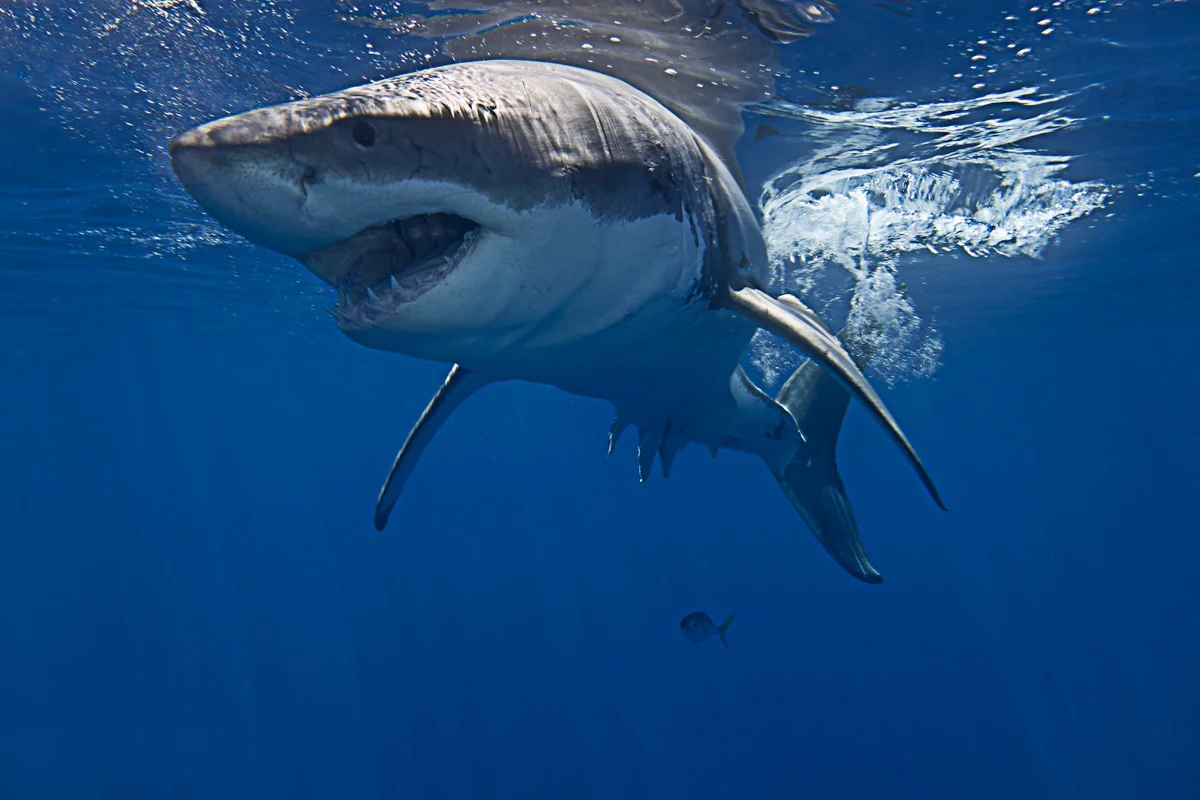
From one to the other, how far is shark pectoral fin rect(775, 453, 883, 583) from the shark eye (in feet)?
19.7

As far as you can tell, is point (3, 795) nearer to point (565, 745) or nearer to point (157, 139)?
point (565, 745)

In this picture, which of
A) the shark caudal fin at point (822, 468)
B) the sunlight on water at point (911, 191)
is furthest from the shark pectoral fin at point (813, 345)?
the sunlight on water at point (911, 191)

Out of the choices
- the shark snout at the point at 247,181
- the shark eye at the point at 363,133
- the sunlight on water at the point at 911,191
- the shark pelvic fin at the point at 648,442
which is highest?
the shark eye at the point at 363,133

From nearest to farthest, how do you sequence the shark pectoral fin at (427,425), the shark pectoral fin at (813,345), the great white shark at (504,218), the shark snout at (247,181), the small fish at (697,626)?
the shark snout at (247,181), the great white shark at (504,218), the shark pectoral fin at (813,345), the shark pectoral fin at (427,425), the small fish at (697,626)

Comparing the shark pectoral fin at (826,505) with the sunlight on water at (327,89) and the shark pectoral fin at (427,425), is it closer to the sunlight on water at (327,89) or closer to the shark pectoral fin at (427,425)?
the shark pectoral fin at (427,425)

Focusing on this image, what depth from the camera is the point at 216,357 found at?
38.5 meters

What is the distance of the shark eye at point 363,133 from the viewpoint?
2.12 metres

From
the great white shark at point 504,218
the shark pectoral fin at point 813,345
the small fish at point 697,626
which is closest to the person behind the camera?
the great white shark at point 504,218

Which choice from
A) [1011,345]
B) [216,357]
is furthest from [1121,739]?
[216,357]

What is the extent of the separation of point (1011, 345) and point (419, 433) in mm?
39052

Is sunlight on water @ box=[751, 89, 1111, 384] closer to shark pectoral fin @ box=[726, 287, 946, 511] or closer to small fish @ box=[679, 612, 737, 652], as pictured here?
shark pectoral fin @ box=[726, 287, 946, 511]

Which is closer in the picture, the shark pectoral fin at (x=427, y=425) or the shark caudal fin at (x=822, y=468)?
the shark pectoral fin at (x=427, y=425)

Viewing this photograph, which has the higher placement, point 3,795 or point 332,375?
point 332,375

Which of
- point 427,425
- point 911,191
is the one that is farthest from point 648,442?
point 911,191
